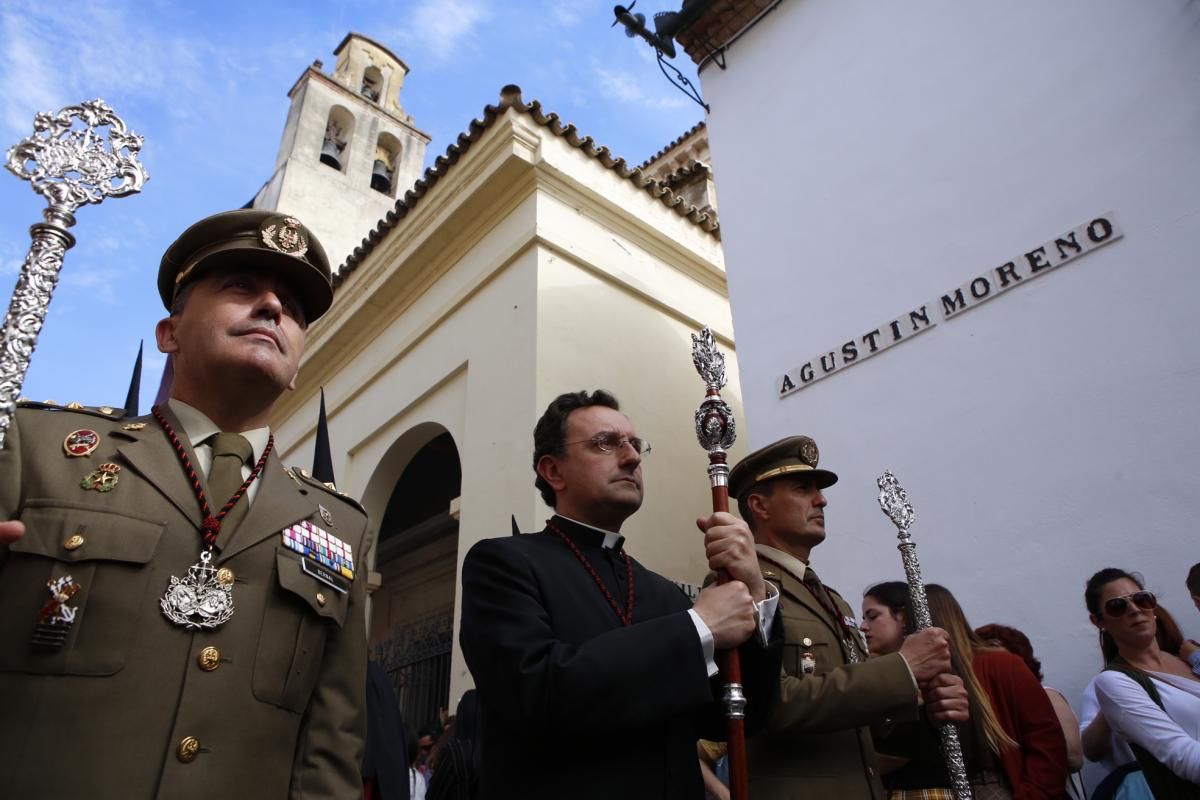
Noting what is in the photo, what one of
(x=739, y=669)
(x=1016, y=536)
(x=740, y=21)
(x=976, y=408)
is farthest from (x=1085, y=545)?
(x=740, y=21)

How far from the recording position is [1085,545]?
430cm

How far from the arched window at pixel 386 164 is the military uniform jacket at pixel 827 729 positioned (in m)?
19.9

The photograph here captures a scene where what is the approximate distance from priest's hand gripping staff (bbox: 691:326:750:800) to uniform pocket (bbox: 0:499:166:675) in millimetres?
1368

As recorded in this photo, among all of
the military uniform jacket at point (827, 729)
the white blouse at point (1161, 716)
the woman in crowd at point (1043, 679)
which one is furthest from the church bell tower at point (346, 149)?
the white blouse at point (1161, 716)

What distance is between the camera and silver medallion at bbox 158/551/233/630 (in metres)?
1.68

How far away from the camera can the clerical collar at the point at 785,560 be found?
120 inches

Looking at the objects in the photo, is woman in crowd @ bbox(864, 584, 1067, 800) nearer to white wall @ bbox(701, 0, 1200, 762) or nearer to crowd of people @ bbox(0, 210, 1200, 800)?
crowd of people @ bbox(0, 210, 1200, 800)

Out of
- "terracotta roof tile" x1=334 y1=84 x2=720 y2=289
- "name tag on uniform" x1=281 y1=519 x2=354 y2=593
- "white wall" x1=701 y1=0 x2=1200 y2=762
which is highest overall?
"terracotta roof tile" x1=334 y1=84 x2=720 y2=289

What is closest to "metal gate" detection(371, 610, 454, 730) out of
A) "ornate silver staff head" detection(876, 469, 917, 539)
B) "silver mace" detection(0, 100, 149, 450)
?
"ornate silver staff head" detection(876, 469, 917, 539)

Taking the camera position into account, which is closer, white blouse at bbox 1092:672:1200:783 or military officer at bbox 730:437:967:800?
military officer at bbox 730:437:967:800

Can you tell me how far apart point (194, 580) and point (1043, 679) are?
168 inches

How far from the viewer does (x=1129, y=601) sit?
3.45 metres

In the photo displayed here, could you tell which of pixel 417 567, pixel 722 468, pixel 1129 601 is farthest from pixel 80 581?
pixel 417 567

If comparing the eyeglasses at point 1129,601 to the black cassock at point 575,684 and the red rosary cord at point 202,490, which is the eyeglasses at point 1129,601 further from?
the red rosary cord at point 202,490
